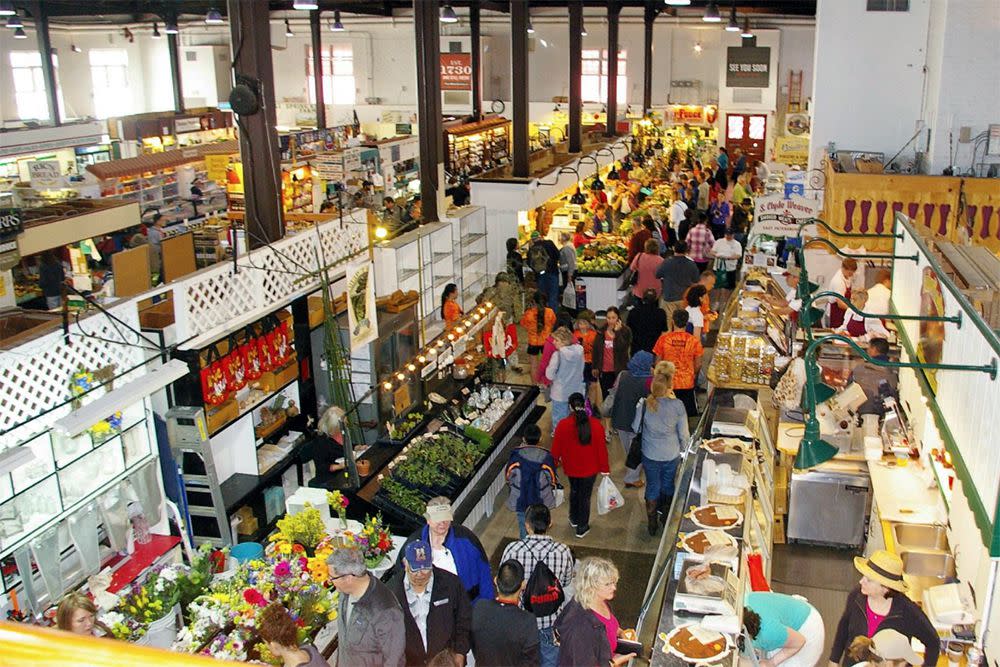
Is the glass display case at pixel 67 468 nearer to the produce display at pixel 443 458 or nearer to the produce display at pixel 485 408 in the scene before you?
the produce display at pixel 443 458

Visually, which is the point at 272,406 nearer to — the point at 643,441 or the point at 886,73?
the point at 643,441

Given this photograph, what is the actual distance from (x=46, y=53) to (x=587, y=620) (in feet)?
83.4

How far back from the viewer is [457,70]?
2928cm

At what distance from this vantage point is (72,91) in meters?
32.8

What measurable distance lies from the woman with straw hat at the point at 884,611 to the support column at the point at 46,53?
25.3 meters

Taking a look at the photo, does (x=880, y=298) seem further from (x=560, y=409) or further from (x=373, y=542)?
(x=373, y=542)

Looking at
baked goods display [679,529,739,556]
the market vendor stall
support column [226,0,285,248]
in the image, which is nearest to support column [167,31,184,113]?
support column [226,0,285,248]

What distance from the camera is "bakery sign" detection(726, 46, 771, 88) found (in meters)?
30.2

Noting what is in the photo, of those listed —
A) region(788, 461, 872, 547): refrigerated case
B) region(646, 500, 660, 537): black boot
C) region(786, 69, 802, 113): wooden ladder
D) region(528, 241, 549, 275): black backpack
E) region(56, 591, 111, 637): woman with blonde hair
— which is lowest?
region(646, 500, 660, 537): black boot

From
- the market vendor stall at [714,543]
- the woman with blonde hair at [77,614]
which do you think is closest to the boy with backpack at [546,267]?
the market vendor stall at [714,543]

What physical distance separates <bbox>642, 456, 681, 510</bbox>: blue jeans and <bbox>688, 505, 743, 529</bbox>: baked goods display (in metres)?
1.82

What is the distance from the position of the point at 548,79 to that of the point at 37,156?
58.5ft

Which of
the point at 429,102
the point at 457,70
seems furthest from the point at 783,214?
the point at 457,70

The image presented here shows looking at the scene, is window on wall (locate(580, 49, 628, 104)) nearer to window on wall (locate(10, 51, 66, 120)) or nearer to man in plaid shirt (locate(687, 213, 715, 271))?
window on wall (locate(10, 51, 66, 120))
